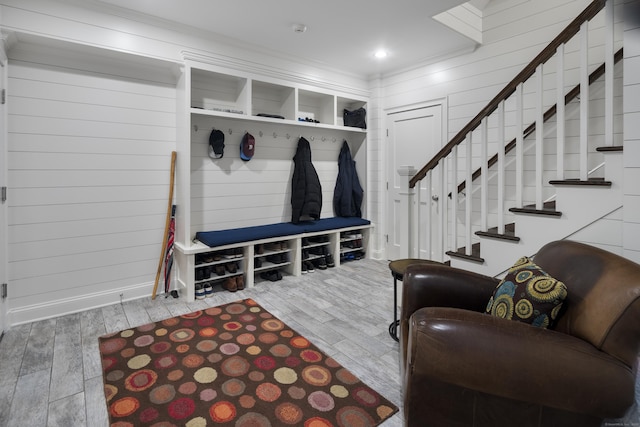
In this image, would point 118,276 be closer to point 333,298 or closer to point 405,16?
point 333,298

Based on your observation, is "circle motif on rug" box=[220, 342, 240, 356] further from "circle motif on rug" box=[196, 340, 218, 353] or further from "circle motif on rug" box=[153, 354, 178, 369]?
"circle motif on rug" box=[153, 354, 178, 369]

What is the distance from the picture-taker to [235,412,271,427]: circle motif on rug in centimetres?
155

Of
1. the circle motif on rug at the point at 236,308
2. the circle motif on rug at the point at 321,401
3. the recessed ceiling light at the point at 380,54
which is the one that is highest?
the recessed ceiling light at the point at 380,54

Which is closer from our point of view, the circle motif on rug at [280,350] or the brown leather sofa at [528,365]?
the brown leather sofa at [528,365]

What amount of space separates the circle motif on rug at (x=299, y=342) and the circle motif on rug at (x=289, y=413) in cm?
58

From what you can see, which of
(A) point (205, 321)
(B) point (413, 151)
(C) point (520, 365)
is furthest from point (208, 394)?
(B) point (413, 151)

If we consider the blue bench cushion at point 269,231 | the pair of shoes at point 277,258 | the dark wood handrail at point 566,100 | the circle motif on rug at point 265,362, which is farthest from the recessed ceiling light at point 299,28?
the circle motif on rug at point 265,362

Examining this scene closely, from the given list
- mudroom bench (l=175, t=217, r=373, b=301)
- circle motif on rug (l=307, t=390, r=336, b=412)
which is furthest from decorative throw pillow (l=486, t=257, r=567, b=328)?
Result: mudroom bench (l=175, t=217, r=373, b=301)

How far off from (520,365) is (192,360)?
1792 mm

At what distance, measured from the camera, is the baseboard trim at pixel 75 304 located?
2602 mm

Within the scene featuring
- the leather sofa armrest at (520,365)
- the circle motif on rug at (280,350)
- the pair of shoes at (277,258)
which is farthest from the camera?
the pair of shoes at (277,258)

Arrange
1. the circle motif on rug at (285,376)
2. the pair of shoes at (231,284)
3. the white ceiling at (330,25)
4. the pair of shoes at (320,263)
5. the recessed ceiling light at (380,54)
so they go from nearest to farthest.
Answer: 1. the circle motif on rug at (285,376)
2. the white ceiling at (330,25)
3. the pair of shoes at (231,284)
4. the recessed ceiling light at (380,54)
5. the pair of shoes at (320,263)

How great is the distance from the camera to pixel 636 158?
1.69m

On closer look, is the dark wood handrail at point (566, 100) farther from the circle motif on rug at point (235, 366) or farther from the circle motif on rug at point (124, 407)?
the circle motif on rug at point (124, 407)
